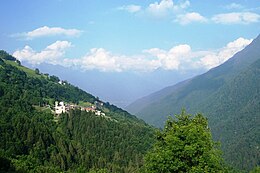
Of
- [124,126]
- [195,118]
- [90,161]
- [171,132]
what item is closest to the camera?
[171,132]

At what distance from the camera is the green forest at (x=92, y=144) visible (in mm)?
33375

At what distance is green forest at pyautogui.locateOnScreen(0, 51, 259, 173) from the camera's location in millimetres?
33375

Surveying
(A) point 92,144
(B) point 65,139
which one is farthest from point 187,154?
(A) point 92,144

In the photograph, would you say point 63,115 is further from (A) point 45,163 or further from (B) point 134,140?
(A) point 45,163

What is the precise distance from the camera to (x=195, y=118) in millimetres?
40219

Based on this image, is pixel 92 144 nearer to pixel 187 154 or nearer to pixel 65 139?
pixel 65 139

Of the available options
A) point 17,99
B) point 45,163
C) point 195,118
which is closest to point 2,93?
point 17,99

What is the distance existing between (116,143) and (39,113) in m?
39.9

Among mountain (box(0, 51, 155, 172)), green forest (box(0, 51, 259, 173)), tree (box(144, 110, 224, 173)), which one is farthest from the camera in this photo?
mountain (box(0, 51, 155, 172))

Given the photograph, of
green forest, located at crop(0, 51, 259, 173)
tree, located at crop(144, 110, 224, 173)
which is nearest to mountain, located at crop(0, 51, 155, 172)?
green forest, located at crop(0, 51, 259, 173)

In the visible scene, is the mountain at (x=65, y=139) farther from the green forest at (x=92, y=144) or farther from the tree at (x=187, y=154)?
the tree at (x=187, y=154)

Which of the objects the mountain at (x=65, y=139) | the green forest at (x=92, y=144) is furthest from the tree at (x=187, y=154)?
the mountain at (x=65, y=139)

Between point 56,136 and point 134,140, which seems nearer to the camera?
point 56,136

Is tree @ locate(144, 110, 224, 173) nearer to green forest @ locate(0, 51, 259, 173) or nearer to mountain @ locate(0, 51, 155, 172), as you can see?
green forest @ locate(0, 51, 259, 173)
